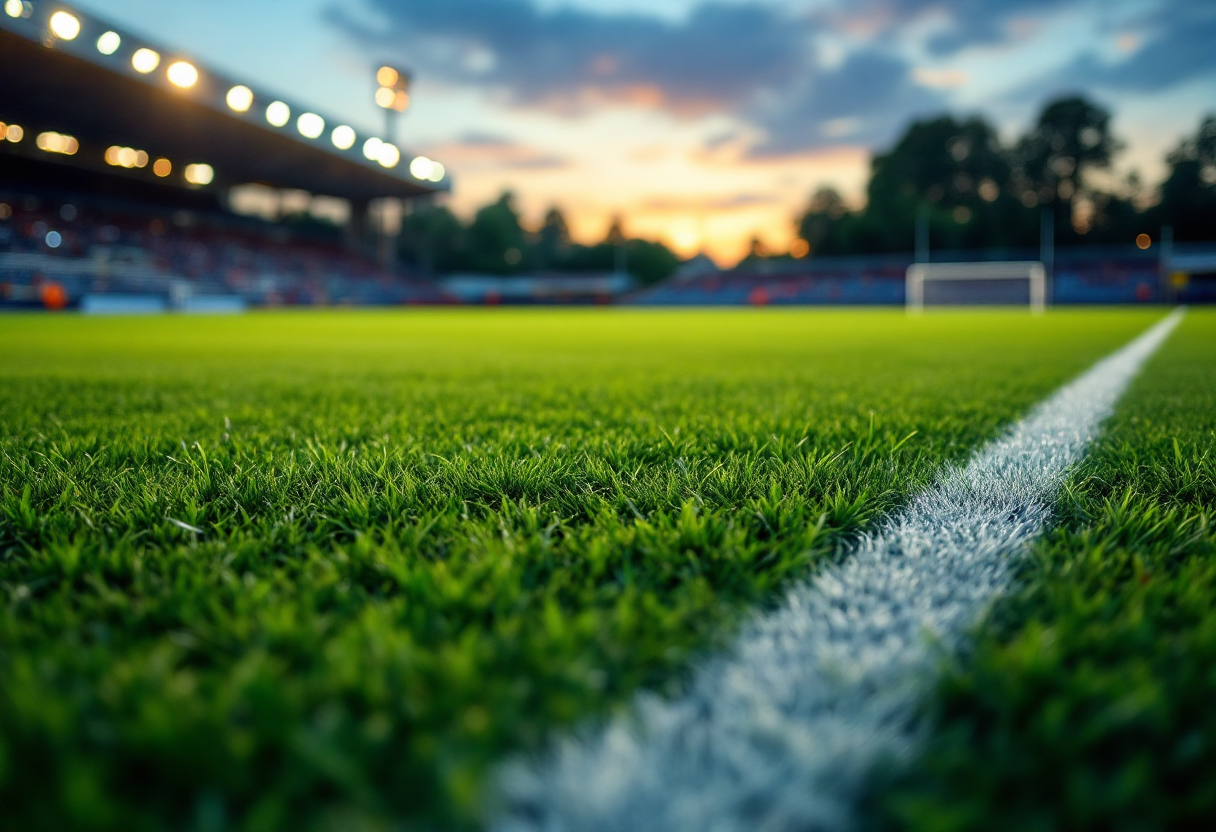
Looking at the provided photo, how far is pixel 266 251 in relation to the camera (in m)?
32.5

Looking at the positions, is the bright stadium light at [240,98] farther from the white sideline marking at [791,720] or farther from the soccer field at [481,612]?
the white sideline marking at [791,720]

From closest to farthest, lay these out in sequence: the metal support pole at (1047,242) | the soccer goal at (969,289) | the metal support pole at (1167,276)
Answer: the soccer goal at (969,289) → the metal support pole at (1167,276) → the metal support pole at (1047,242)

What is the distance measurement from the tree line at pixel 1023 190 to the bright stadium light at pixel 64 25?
43.9 meters

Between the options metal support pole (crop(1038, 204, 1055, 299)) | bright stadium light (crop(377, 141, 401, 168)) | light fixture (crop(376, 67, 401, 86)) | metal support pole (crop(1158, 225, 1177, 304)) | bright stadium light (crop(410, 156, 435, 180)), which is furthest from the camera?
metal support pole (crop(1038, 204, 1055, 299))

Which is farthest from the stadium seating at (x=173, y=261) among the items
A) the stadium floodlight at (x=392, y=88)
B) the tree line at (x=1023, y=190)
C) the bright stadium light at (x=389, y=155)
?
the tree line at (x=1023, y=190)

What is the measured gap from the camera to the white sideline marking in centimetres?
54

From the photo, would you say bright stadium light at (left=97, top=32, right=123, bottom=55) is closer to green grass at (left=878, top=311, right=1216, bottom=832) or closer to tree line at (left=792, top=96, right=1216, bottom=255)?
green grass at (left=878, top=311, right=1216, bottom=832)

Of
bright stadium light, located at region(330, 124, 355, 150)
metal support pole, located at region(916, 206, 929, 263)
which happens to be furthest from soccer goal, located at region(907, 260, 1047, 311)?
bright stadium light, located at region(330, 124, 355, 150)

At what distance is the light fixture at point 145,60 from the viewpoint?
48.1 feet

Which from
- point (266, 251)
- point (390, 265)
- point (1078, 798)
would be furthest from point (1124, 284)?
point (1078, 798)

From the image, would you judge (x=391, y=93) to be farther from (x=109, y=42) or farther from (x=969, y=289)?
(x=969, y=289)

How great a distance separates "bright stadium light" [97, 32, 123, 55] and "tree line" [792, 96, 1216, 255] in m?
43.0

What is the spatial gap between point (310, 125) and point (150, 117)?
21.1 feet

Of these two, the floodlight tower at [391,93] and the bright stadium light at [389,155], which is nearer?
the bright stadium light at [389,155]
